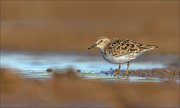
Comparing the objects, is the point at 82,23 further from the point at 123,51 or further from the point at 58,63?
the point at 123,51

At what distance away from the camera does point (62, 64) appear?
1992cm

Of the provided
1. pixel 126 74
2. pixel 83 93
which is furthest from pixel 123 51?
pixel 83 93

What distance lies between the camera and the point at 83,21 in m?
32.8

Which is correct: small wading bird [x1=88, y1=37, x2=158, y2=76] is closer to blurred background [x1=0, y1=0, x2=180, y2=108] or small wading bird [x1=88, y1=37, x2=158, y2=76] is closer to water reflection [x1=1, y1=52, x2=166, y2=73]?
blurred background [x1=0, y1=0, x2=180, y2=108]

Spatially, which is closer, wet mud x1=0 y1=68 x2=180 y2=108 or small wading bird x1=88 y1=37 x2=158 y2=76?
wet mud x1=0 y1=68 x2=180 y2=108

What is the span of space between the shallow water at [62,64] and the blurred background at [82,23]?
2.42m

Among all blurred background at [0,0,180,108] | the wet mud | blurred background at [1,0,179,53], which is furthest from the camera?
blurred background at [1,0,179,53]

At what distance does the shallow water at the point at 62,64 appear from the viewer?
16.8 m

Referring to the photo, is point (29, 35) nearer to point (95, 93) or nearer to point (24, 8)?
point (24, 8)

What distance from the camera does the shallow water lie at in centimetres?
1684

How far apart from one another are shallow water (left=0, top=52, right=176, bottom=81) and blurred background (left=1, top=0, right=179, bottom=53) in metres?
2.42

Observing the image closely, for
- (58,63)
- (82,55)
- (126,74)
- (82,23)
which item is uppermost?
(82,23)

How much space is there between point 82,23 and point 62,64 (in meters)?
12.1

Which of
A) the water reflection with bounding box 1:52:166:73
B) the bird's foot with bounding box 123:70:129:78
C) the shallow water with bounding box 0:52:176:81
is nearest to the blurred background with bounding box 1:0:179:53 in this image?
the shallow water with bounding box 0:52:176:81
